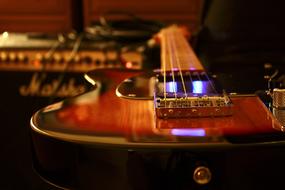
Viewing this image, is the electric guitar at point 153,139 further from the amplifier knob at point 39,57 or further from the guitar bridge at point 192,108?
the amplifier knob at point 39,57

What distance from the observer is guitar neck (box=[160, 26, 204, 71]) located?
0.81 meters

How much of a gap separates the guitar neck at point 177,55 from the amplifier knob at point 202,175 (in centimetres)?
35

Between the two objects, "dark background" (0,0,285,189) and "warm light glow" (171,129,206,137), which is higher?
"warm light glow" (171,129,206,137)

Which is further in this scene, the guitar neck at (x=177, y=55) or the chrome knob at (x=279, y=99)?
the guitar neck at (x=177, y=55)

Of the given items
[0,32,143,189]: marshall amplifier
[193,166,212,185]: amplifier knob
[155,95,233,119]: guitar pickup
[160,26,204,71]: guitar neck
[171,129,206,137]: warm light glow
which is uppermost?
[155,95,233,119]: guitar pickup

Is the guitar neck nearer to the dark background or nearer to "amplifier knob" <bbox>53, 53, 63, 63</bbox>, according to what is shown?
the dark background

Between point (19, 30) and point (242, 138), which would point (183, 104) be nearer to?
point (242, 138)

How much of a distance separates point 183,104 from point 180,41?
0.59 meters

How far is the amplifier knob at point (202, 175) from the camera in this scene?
0.46 meters

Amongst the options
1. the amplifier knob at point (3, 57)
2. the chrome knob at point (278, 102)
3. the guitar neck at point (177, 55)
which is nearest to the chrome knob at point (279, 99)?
the chrome knob at point (278, 102)

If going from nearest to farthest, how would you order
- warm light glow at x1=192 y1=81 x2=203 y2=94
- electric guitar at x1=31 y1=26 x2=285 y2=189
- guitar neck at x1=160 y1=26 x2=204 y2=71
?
electric guitar at x1=31 y1=26 x2=285 y2=189, warm light glow at x1=192 y1=81 x2=203 y2=94, guitar neck at x1=160 y1=26 x2=204 y2=71

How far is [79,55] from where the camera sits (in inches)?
54.5

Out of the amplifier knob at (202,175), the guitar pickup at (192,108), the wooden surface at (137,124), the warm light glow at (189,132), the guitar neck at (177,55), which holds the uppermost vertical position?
the guitar pickup at (192,108)

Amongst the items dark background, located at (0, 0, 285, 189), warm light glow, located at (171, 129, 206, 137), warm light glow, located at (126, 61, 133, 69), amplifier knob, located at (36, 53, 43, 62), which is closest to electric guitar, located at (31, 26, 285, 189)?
warm light glow, located at (171, 129, 206, 137)
